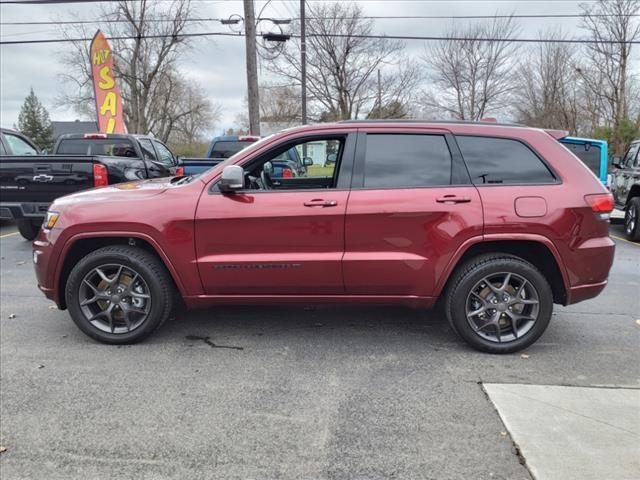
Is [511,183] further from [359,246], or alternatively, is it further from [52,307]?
[52,307]

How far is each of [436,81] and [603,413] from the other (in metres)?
33.5

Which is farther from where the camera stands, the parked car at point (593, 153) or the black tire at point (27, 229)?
the parked car at point (593, 153)

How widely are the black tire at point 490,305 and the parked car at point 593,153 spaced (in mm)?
7852

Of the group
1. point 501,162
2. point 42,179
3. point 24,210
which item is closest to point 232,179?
point 501,162

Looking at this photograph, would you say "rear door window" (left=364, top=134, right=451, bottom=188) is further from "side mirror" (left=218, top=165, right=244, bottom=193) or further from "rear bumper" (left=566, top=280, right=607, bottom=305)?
A: "rear bumper" (left=566, top=280, right=607, bottom=305)

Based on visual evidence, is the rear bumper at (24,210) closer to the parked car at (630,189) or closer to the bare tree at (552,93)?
the parked car at (630,189)

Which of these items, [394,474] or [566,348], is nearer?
[394,474]

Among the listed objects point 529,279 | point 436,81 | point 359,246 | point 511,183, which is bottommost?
point 529,279

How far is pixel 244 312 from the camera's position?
498cm

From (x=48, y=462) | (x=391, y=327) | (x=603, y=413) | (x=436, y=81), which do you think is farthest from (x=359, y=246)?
(x=436, y=81)

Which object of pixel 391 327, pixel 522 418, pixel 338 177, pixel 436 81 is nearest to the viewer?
pixel 522 418

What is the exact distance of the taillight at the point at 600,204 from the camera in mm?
3787

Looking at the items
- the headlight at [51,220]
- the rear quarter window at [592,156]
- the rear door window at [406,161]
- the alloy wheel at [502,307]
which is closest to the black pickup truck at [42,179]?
the headlight at [51,220]

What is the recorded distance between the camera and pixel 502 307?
3.91 metres
